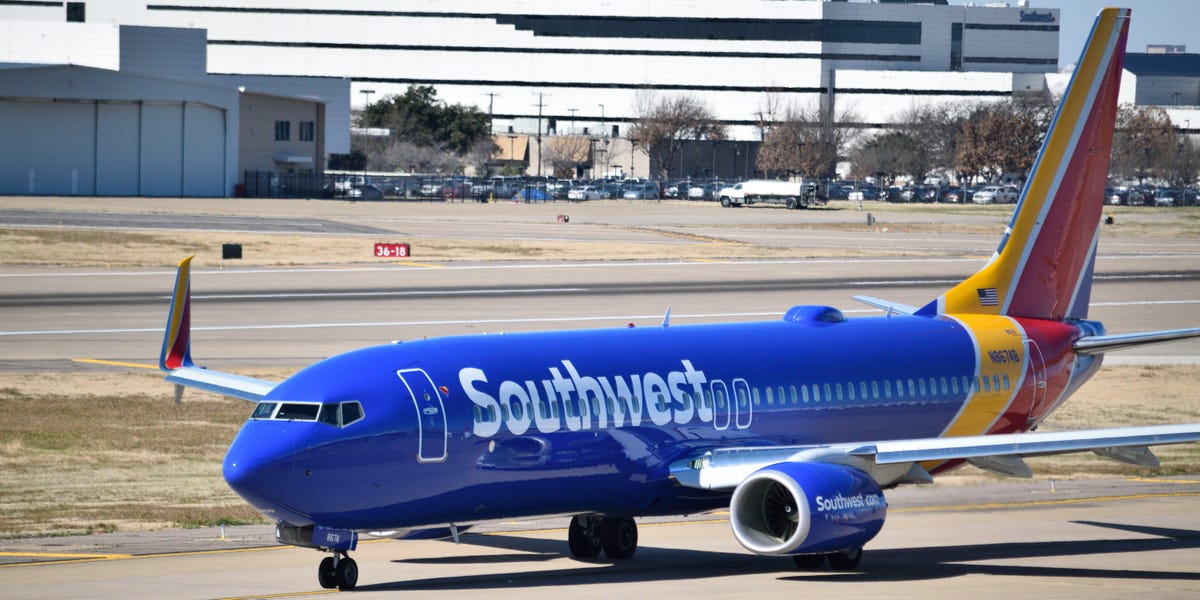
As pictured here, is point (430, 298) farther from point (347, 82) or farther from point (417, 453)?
point (347, 82)

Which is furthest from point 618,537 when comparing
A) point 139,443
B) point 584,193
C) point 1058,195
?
point 584,193

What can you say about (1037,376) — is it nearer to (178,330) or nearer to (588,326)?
A: (178,330)

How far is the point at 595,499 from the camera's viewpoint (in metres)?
27.2

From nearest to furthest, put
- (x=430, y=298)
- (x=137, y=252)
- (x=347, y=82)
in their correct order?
(x=430, y=298)
(x=137, y=252)
(x=347, y=82)

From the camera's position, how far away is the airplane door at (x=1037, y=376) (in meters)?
34.3

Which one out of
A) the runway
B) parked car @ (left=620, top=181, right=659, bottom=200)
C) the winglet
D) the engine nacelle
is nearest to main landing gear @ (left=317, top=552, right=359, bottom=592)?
the runway

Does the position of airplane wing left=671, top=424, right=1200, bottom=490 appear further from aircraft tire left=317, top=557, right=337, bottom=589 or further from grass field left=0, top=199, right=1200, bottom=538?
grass field left=0, top=199, right=1200, bottom=538

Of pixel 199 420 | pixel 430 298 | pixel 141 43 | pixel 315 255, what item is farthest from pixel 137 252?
pixel 141 43

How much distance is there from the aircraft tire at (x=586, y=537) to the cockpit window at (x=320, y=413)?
6348mm

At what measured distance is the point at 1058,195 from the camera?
118 feet

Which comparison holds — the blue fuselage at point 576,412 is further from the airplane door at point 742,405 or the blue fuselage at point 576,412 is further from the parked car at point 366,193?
the parked car at point 366,193

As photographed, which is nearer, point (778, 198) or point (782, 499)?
point (782, 499)

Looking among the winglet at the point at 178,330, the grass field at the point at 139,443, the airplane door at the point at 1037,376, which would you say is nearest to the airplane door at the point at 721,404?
the airplane door at the point at 1037,376

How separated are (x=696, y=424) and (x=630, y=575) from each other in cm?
296
